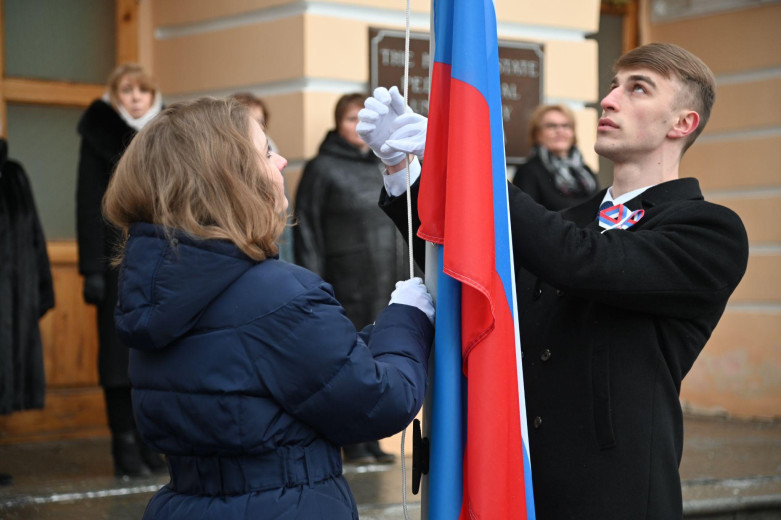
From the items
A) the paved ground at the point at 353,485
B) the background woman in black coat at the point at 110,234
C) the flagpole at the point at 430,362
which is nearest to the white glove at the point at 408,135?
the flagpole at the point at 430,362

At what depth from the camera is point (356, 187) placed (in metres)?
5.36

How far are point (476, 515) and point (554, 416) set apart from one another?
315 millimetres

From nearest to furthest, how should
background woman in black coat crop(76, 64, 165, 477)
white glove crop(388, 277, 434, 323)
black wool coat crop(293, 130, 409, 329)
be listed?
white glove crop(388, 277, 434, 323), background woman in black coat crop(76, 64, 165, 477), black wool coat crop(293, 130, 409, 329)

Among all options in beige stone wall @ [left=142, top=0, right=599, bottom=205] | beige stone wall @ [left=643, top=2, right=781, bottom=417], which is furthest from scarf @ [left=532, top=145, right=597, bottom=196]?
beige stone wall @ [left=643, top=2, right=781, bottom=417]

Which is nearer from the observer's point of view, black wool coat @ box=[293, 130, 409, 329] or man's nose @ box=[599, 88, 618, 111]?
man's nose @ box=[599, 88, 618, 111]

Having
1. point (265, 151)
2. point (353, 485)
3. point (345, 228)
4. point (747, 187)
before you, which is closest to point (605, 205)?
point (265, 151)

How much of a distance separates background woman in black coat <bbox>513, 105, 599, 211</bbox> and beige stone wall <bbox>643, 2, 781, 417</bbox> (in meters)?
2.28

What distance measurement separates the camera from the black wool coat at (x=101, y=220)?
4922 mm

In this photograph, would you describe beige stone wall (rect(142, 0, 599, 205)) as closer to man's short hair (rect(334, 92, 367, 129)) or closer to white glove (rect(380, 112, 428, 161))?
man's short hair (rect(334, 92, 367, 129))

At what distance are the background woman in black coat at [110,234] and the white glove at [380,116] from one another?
249cm

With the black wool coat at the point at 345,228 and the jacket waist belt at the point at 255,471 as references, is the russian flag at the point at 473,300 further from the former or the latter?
the black wool coat at the point at 345,228

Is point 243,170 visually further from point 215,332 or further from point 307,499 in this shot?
point 307,499

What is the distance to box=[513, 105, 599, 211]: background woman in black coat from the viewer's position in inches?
231

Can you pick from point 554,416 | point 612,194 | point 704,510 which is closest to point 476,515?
point 554,416
